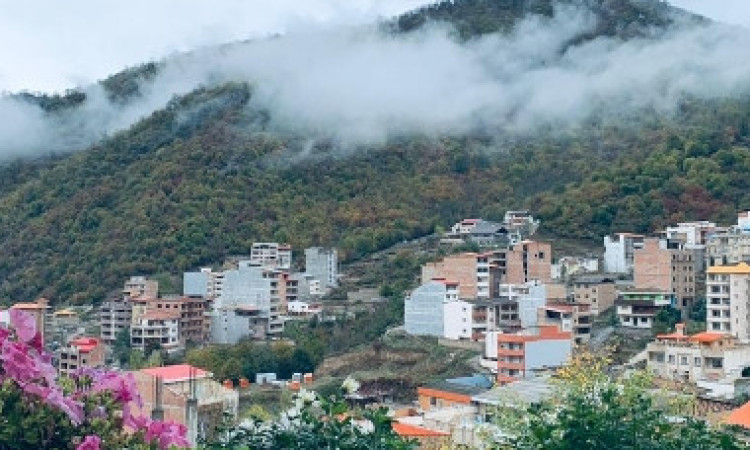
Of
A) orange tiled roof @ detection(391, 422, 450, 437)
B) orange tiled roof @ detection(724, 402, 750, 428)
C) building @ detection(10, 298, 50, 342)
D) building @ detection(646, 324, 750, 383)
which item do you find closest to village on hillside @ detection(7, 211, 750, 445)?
building @ detection(646, 324, 750, 383)

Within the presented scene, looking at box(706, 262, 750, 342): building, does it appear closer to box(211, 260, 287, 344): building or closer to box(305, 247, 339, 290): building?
box(211, 260, 287, 344): building

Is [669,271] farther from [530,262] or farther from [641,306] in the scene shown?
[530,262]

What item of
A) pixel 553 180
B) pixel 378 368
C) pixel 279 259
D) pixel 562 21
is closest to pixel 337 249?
pixel 279 259

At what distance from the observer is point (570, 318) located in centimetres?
2033

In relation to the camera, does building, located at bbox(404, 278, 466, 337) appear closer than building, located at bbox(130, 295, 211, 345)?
Yes

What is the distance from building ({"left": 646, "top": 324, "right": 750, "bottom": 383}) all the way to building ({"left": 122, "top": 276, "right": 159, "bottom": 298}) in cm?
1368

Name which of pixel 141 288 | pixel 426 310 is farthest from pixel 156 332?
pixel 426 310

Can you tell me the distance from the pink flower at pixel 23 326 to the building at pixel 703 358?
14.4m

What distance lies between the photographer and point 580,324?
67.5 ft

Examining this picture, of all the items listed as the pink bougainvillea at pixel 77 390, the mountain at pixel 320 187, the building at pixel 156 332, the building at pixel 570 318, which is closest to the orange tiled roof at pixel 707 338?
the building at pixel 570 318

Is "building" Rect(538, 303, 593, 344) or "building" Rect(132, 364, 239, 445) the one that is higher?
"building" Rect(538, 303, 593, 344)

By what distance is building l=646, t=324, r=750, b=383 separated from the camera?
16.1 meters

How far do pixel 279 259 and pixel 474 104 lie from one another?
1758 cm

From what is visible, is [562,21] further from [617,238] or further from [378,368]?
[378,368]
